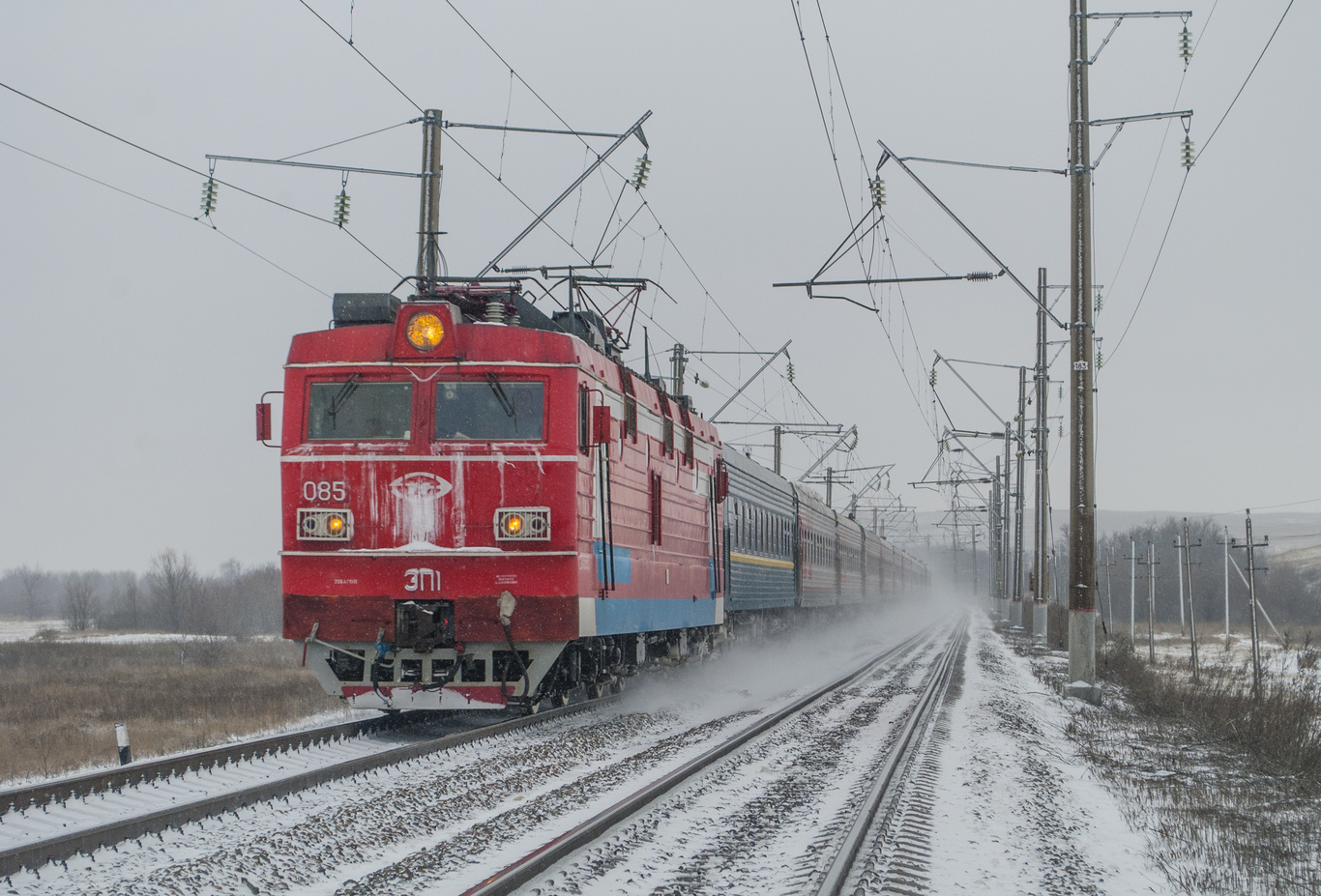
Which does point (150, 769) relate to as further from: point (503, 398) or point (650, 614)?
point (650, 614)

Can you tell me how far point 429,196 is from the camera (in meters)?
Result: 16.0

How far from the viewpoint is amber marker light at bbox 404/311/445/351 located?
401 inches

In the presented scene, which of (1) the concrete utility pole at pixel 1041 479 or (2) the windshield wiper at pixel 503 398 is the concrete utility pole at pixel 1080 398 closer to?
(2) the windshield wiper at pixel 503 398

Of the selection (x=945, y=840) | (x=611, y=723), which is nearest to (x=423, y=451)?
(x=611, y=723)

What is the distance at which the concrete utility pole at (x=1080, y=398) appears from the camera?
1509 cm

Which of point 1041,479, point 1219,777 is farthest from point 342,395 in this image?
point 1041,479

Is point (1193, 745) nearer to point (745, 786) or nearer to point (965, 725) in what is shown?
point (965, 725)

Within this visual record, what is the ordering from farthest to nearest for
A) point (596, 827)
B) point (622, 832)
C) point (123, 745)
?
point (123, 745)
point (622, 832)
point (596, 827)

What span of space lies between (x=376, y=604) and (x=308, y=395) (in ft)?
6.46

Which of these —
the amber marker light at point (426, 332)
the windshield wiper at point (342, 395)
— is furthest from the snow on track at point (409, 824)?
the amber marker light at point (426, 332)

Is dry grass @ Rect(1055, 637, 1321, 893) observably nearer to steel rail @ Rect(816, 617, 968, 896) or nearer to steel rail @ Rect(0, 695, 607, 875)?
steel rail @ Rect(816, 617, 968, 896)

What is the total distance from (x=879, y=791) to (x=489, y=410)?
4578 millimetres

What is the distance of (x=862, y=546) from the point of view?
4306 cm

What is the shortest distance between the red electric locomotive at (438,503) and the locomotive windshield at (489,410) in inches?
0.5
